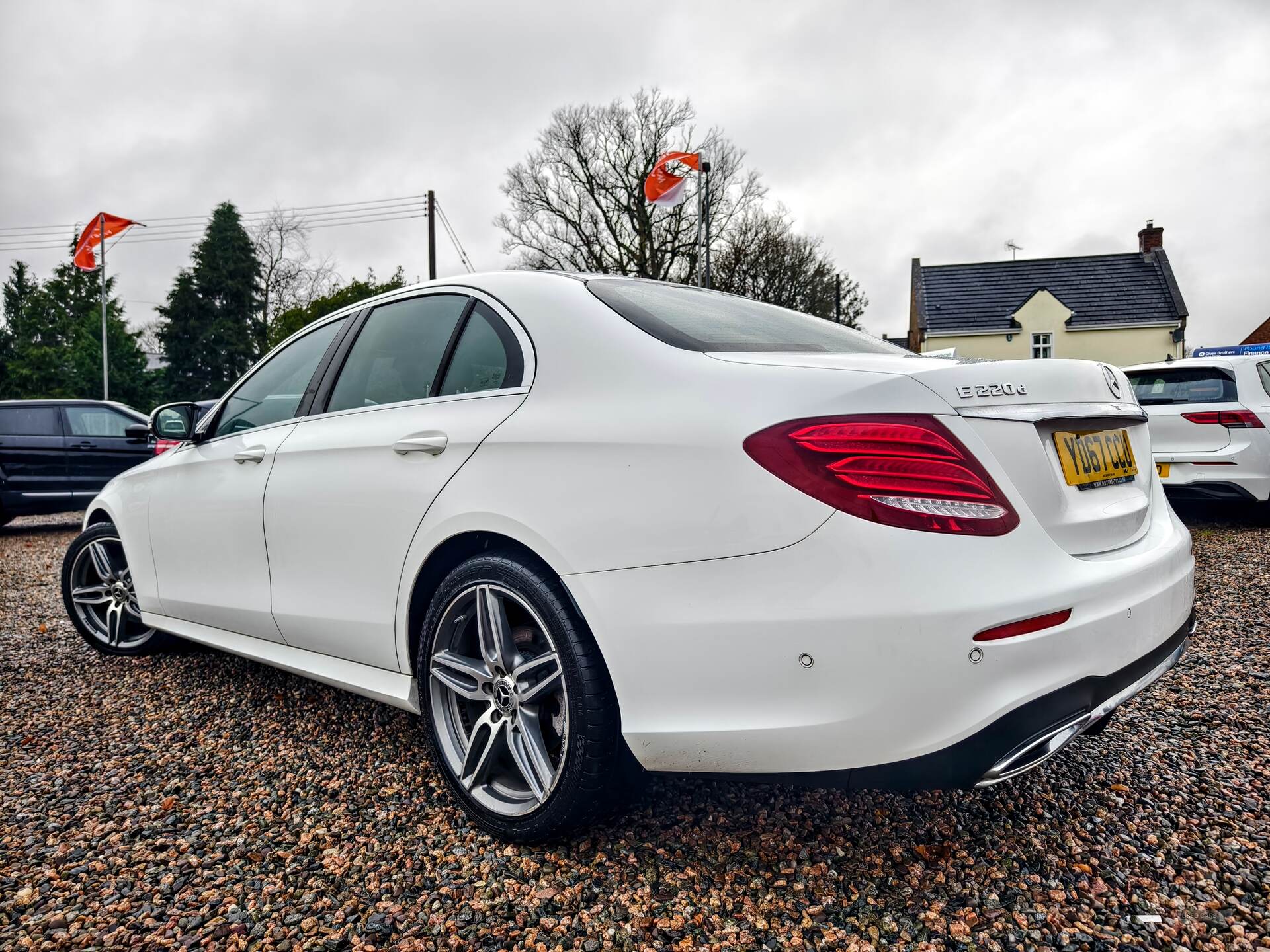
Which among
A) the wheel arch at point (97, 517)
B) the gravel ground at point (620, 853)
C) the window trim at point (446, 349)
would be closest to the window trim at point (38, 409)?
the wheel arch at point (97, 517)

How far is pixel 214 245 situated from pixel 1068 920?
43502 millimetres

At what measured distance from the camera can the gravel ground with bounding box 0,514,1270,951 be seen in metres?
1.77

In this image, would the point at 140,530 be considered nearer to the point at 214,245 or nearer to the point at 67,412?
the point at 67,412

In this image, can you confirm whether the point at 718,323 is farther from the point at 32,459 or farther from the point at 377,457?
the point at 32,459

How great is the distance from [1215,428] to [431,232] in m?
21.3

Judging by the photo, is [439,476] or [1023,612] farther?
[439,476]

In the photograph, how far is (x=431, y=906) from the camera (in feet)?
6.13

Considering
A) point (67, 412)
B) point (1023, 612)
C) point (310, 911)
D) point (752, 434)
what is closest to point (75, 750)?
point (310, 911)

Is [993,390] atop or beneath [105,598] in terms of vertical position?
atop

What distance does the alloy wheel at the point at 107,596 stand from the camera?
3924 mm

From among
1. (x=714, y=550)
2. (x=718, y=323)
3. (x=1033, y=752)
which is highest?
(x=718, y=323)

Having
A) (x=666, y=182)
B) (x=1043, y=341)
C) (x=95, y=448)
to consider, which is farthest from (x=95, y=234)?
(x=1043, y=341)

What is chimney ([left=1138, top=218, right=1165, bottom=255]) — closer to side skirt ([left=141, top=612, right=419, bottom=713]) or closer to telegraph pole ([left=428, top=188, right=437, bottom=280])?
telegraph pole ([left=428, top=188, right=437, bottom=280])

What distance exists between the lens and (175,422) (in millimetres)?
3510
